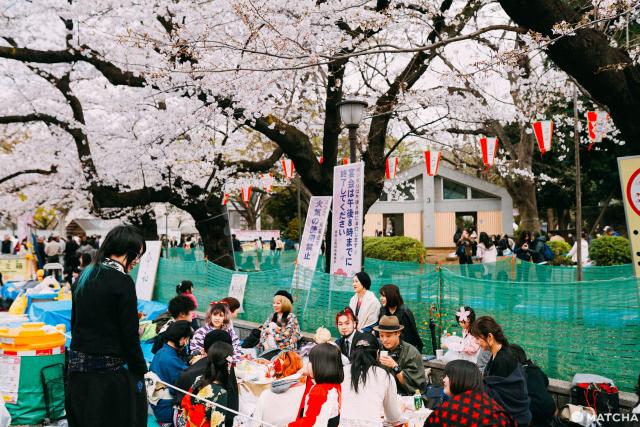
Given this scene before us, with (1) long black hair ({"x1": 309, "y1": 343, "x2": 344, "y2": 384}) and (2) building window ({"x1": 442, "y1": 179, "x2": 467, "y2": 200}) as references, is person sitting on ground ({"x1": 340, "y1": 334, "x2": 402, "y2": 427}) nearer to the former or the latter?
(1) long black hair ({"x1": 309, "y1": 343, "x2": 344, "y2": 384})

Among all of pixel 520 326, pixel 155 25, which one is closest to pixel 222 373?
pixel 520 326

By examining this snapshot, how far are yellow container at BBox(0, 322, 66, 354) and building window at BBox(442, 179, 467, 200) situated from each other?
86.5ft

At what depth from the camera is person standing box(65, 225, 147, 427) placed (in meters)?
3.70

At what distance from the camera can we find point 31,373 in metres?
5.85

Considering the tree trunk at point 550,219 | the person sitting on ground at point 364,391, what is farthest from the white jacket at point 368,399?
the tree trunk at point 550,219

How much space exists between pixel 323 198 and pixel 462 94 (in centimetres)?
720

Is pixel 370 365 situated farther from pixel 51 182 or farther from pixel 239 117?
pixel 51 182

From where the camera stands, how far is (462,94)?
15195mm

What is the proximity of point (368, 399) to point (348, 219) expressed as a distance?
15.4ft

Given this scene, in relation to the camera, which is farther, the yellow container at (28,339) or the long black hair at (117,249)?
the yellow container at (28,339)

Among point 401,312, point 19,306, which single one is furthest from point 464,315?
point 19,306

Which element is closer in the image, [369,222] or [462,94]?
[462,94]

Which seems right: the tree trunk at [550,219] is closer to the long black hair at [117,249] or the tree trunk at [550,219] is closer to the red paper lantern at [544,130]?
the red paper lantern at [544,130]

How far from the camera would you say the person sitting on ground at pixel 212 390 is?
4465 millimetres
